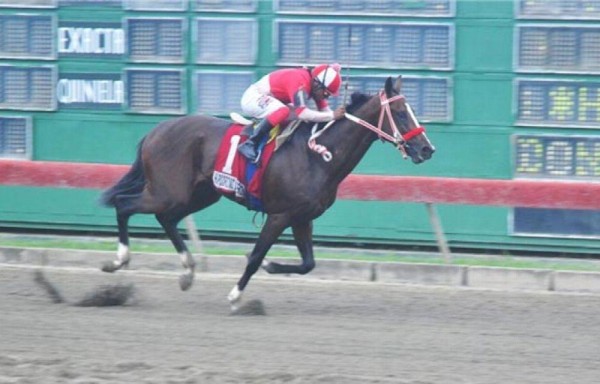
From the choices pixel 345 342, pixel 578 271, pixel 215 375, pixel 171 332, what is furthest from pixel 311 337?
pixel 578 271

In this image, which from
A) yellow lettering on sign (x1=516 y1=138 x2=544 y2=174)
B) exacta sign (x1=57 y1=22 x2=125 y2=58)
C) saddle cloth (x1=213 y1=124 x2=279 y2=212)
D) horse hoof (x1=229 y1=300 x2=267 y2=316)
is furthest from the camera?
exacta sign (x1=57 y1=22 x2=125 y2=58)

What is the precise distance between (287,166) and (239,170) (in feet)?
1.44

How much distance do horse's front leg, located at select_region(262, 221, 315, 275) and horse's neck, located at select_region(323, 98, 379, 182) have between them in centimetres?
51


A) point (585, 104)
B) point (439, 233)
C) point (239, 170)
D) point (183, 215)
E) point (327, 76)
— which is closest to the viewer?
point (327, 76)

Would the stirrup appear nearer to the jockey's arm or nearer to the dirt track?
the jockey's arm

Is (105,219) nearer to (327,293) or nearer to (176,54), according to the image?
(176,54)

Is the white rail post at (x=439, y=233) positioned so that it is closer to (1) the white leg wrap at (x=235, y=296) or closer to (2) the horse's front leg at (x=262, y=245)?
(2) the horse's front leg at (x=262, y=245)

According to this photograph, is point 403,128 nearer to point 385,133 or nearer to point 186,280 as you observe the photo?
point 385,133

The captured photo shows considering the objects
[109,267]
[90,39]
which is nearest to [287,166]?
[109,267]

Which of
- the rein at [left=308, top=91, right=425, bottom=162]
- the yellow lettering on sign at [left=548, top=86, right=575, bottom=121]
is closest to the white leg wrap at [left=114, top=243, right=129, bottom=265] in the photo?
the rein at [left=308, top=91, right=425, bottom=162]

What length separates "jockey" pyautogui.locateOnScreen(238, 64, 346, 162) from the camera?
10219 millimetres

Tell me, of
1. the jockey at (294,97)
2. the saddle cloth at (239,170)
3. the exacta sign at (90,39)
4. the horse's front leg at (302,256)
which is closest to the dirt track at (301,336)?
the horse's front leg at (302,256)

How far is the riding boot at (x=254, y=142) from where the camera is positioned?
10242 millimetres

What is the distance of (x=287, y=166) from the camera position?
10.2 m
